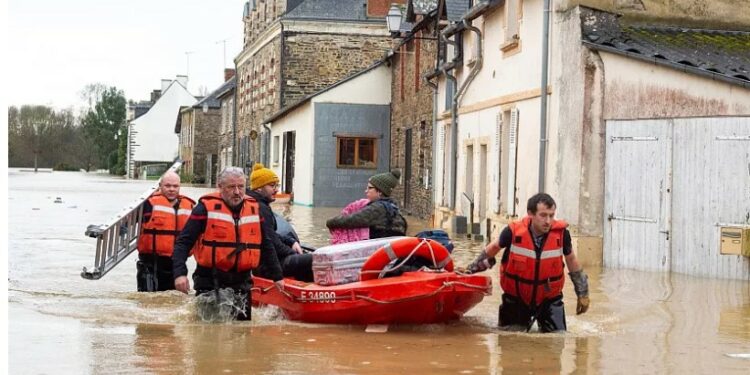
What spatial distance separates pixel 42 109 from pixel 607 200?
10416 cm

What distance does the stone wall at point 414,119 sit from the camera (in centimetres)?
3102

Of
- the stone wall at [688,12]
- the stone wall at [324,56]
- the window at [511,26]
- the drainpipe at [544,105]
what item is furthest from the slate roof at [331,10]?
the drainpipe at [544,105]

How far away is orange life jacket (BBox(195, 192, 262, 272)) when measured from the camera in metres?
10.8

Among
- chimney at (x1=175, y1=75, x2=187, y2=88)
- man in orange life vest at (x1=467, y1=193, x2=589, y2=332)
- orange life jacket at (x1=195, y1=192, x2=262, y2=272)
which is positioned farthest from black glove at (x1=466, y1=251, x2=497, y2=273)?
chimney at (x1=175, y1=75, x2=187, y2=88)

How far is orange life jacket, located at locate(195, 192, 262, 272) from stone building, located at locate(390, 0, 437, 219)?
1920cm

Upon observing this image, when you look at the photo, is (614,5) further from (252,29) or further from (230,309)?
(252,29)

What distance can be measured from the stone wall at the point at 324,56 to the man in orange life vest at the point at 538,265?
3432 cm

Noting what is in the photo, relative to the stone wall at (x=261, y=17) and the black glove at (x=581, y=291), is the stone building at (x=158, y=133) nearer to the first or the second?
the stone wall at (x=261, y=17)

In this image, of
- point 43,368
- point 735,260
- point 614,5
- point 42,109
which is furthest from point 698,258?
point 42,109

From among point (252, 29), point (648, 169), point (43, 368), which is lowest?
point (43, 368)

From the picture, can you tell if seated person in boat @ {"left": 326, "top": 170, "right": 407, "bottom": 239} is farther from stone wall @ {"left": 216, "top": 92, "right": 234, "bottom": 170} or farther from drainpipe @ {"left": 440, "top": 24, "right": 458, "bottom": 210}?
stone wall @ {"left": 216, "top": 92, "right": 234, "bottom": 170}

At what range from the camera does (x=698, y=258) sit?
16.3 metres

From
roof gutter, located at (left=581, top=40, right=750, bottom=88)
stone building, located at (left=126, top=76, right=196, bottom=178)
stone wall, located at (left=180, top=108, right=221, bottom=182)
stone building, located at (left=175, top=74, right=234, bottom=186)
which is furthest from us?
stone building, located at (left=126, top=76, right=196, bottom=178)

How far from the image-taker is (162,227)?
13.0 m
